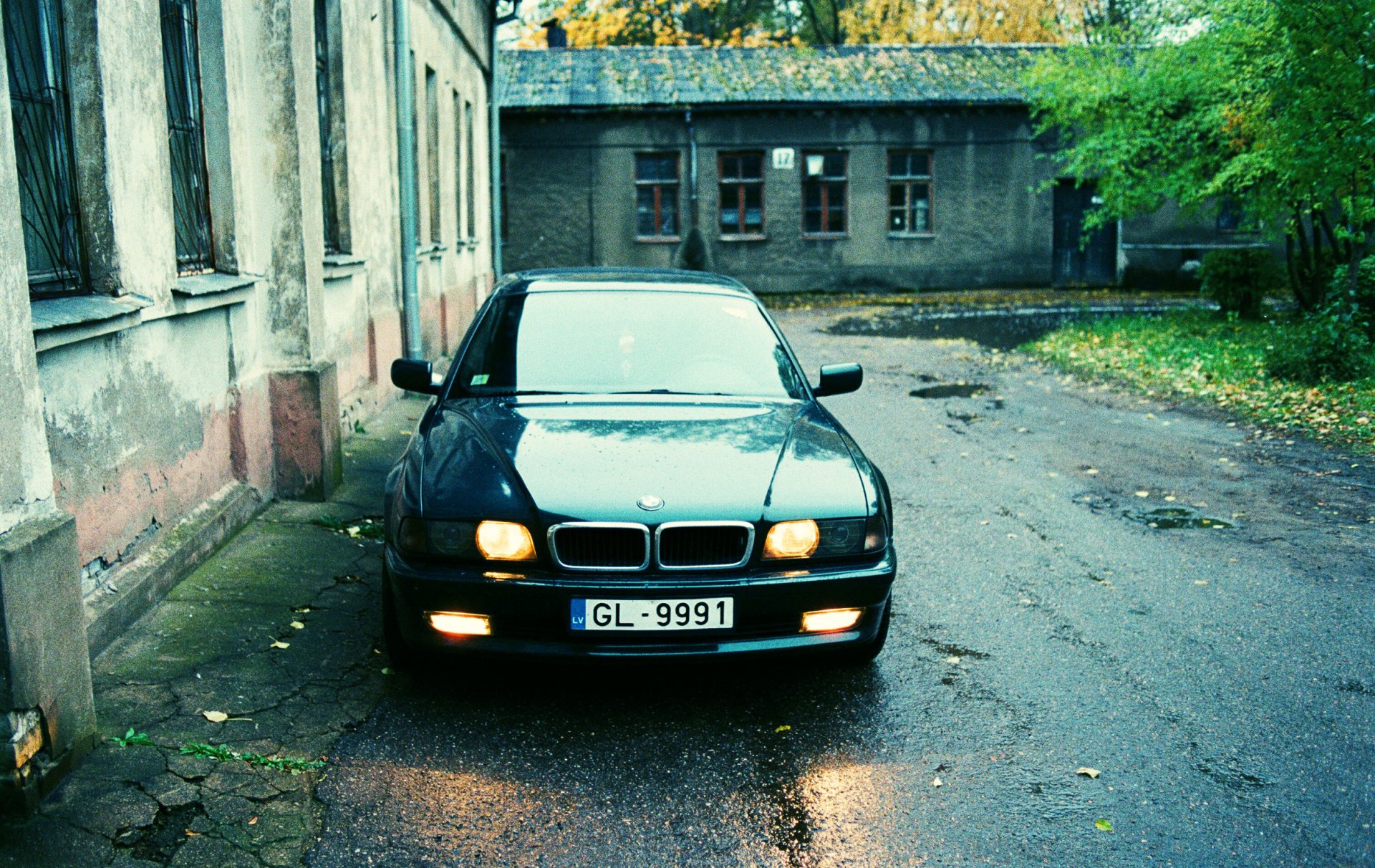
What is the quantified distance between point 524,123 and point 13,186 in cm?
2711

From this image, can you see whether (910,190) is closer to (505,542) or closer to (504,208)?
(504,208)

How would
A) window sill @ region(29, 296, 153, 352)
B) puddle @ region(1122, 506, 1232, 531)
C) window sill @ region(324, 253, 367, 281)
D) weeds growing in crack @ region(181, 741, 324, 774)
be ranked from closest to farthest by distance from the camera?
weeds growing in crack @ region(181, 741, 324, 774), window sill @ region(29, 296, 153, 352), puddle @ region(1122, 506, 1232, 531), window sill @ region(324, 253, 367, 281)

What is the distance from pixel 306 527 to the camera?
6910mm

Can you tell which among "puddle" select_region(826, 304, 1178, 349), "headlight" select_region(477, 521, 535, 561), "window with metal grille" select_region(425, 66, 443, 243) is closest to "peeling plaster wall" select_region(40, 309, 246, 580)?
"headlight" select_region(477, 521, 535, 561)

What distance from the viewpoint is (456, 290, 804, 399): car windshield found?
5.42m

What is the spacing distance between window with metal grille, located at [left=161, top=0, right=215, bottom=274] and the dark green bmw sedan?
8.09 ft

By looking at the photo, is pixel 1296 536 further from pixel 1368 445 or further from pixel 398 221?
pixel 398 221

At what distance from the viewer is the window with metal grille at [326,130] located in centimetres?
993

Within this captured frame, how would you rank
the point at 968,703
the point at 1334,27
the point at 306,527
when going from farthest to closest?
the point at 1334,27 < the point at 306,527 < the point at 968,703

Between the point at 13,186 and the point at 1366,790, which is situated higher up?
the point at 13,186

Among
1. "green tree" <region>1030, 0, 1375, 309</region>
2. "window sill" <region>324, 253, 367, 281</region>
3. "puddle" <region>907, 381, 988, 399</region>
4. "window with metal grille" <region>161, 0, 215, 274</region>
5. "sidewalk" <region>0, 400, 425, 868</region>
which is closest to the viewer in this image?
"sidewalk" <region>0, 400, 425, 868</region>

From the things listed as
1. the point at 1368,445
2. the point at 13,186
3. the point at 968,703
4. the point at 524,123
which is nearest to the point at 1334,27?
the point at 1368,445

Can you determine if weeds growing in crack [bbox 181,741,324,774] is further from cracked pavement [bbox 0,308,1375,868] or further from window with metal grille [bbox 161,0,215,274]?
window with metal grille [bbox 161,0,215,274]

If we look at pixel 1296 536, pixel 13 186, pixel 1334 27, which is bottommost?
pixel 1296 536
